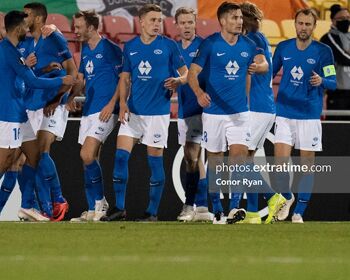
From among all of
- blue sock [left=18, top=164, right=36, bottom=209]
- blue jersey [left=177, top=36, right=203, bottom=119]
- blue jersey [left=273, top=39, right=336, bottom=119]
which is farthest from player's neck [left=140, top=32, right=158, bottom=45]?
blue sock [left=18, top=164, right=36, bottom=209]

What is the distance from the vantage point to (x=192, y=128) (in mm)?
12703

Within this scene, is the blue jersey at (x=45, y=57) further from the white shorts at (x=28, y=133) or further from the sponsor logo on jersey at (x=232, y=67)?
the sponsor logo on jersey at (x=232, y=67)

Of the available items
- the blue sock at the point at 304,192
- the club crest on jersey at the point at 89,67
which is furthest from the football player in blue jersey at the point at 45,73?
the blue sock at the point at 304,192

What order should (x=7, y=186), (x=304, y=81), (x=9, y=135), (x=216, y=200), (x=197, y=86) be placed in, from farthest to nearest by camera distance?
(x=304, y=81) < (x=7, y=186) < (x=216, y=200) < (x=9, y=135) < (x=197, y=86)

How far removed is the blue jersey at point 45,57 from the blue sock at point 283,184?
→ 2545 millimetres

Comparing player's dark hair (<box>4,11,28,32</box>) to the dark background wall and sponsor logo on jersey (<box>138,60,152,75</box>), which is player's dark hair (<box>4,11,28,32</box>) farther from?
the dark background wall

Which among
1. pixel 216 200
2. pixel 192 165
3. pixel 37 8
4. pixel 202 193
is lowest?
pixel 202 193

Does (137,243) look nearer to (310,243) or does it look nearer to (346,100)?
(310,243)

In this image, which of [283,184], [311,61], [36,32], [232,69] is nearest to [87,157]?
[36,32]

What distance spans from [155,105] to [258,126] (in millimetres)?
1071

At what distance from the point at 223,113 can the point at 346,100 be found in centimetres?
568

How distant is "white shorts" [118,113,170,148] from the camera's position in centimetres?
1227

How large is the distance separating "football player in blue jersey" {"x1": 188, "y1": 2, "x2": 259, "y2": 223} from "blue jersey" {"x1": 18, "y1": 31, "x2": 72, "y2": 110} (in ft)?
5.66

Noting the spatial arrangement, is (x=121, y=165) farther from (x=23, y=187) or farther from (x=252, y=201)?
(x=252, y=201)
